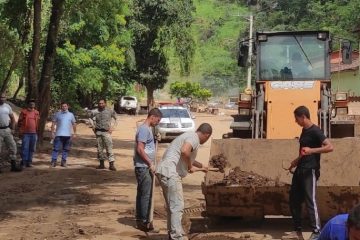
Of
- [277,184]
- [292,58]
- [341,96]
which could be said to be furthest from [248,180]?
[292,58]

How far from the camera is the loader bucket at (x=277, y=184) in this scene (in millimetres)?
7840

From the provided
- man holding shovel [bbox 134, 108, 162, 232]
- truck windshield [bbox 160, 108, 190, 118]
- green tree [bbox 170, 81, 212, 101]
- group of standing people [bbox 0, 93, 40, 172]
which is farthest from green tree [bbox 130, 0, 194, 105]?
man holding shovel [bbox 134, 108, 162, 232]

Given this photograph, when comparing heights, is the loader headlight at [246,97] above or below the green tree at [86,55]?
below

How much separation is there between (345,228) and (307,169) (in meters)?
4.47

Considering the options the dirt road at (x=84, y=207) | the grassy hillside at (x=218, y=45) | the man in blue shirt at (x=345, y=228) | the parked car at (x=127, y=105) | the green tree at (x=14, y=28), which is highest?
the grassy hillside at (x=218, y=45)

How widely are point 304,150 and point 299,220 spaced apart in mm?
904

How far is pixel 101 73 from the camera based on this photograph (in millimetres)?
34219

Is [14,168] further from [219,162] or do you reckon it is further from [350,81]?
[350,81]

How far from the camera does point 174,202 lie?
7.39m

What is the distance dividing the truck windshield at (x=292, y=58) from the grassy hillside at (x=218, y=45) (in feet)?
231

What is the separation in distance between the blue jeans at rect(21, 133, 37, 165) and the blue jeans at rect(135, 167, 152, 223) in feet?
22.2

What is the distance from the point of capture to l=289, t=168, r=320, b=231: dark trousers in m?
7.38

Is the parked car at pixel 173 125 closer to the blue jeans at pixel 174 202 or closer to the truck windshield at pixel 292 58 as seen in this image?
the truck windshield at pixel 292 58

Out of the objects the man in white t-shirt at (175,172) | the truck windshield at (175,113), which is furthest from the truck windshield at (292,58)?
the truck windshield at (175,113)
